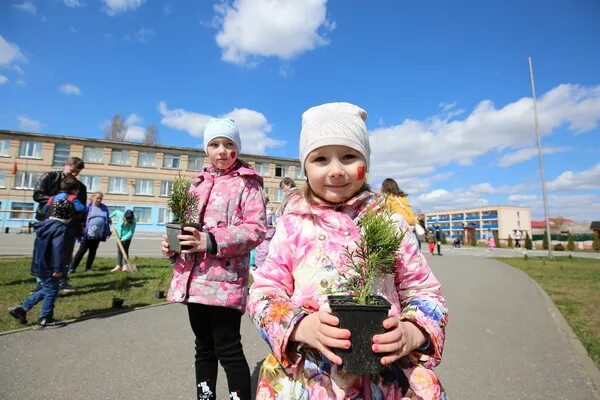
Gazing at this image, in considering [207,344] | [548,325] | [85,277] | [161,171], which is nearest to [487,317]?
[548,325]

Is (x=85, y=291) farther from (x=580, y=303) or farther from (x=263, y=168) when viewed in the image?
(x=263, y=168)

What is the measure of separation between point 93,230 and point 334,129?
8993 millimetres

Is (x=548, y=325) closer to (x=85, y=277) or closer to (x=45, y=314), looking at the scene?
(x=45, y=314)

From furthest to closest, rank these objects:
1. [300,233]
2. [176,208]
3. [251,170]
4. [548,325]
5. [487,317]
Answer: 1. [487,317]
2. [548,325]
3. [251,170]
4. [176,208]
5. [300,233]

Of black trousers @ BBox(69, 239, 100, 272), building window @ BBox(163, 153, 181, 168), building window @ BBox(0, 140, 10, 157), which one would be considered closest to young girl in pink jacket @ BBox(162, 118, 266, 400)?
black trousers @ BBox(69, 239, 100, 272)

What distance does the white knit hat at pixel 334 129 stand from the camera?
1.40 meters

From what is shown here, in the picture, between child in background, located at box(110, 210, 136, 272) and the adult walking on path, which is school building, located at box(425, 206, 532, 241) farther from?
the adult walking on path

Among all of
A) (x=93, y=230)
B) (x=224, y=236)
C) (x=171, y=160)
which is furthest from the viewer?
(x=171, y=160)

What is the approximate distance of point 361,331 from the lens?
992mm

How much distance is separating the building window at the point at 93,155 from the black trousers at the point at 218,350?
42.4m

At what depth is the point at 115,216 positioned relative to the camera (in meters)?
10.3

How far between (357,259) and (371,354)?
0.36m

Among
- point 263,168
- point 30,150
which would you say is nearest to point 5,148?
point 30,150

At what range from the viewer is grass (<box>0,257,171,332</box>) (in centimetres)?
502
